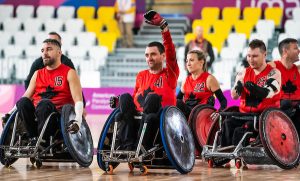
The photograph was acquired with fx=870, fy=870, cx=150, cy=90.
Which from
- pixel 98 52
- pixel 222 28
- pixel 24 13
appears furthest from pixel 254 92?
pixel 24 13

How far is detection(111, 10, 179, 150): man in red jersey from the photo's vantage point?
25.6 feet

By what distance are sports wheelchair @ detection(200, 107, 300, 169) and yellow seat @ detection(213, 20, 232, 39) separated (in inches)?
460

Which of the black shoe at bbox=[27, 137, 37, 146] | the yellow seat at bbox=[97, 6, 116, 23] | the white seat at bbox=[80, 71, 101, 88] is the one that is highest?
the yellow seat at bbox=[97, 6, 116, 23]

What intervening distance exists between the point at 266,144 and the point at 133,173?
1238 mm

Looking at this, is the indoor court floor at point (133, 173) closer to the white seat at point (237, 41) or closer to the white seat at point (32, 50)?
the white seat at point (237, 41)

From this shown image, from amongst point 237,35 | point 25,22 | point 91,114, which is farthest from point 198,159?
point 25,22

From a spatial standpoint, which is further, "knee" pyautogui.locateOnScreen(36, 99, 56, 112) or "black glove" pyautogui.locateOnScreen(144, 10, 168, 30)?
"knee" pyautogui.locateOnScreen(36, 99, 56, 112)

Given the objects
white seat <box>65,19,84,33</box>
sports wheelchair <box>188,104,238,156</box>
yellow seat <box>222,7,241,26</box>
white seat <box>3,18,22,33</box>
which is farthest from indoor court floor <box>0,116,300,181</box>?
white seat <box>3,18,22,33</box>

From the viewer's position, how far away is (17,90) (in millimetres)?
18703

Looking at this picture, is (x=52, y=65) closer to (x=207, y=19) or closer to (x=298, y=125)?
(x=298, y=125)

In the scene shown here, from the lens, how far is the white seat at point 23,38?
21281 millimetres

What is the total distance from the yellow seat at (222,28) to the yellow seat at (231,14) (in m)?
0.13

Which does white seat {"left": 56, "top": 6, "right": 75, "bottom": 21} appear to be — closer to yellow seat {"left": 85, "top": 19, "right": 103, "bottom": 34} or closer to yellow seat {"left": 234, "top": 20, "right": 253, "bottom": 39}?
yellow seat {"left": 85, "top": 19, "right": 103, "bottom": 34}

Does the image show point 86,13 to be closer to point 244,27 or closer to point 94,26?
point 94,26
